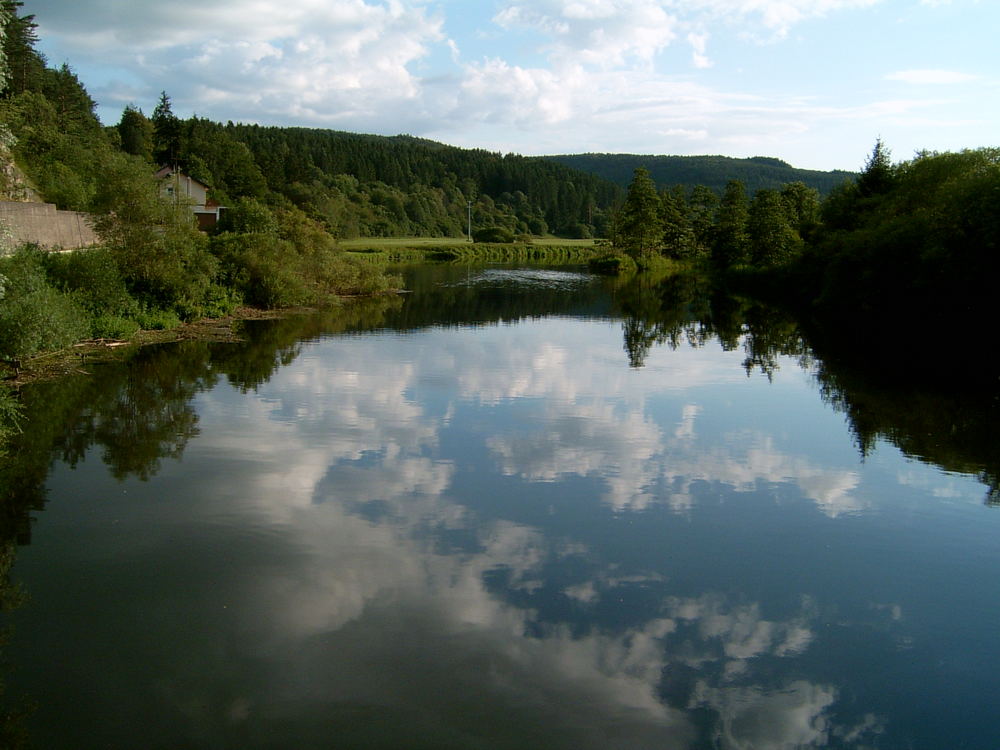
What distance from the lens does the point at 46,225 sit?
28.8m

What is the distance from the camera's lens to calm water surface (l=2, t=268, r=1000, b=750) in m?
6.88

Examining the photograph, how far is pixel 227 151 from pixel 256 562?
277 ft

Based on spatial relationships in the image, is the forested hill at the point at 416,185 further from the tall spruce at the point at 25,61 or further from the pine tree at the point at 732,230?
the pine tree at the point at 732,230

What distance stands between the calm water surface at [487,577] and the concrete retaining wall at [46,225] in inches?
383

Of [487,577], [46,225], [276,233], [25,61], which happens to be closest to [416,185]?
[25,61]

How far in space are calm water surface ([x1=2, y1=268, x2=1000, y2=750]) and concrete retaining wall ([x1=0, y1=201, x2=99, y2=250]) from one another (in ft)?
31.9

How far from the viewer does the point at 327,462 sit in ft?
44.7

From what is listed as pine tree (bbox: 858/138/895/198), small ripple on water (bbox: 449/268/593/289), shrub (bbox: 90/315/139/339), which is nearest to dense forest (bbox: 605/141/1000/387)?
pine tree (bbox: 858/138/895/198)

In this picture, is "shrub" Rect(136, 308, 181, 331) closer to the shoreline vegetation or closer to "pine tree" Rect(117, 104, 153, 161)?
the shoreline vegetation

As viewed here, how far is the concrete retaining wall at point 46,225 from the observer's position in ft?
83.0

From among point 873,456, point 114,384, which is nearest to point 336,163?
point 114,384

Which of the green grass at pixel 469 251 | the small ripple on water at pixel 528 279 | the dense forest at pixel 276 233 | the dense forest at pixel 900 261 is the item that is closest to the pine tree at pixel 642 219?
the dense forest at pixel 276 233

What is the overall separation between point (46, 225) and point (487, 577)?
26.3 meters

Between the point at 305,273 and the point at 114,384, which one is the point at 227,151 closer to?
the point at 305,273
